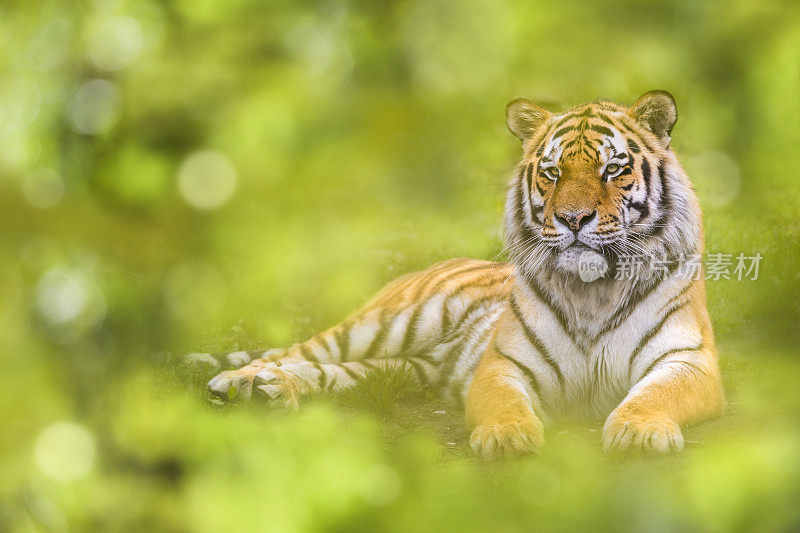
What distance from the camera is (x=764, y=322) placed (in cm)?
62

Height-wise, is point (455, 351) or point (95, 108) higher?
point (95, 108)

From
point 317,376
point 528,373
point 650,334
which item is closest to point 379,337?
point 317,376

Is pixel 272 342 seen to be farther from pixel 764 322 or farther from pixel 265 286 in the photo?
pixel 764 322

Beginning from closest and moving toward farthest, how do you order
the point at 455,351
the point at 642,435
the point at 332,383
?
the point at 642,435
the point at 332,383
the point at 455,351

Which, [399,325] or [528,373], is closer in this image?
[528,373]

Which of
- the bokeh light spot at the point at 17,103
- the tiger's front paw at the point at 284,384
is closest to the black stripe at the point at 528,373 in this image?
the tiger's front paw at the point at 284,384

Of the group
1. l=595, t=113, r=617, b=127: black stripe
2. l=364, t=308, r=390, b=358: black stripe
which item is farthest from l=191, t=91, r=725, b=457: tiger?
l=364, t=308, r=390, b=358: black stripe

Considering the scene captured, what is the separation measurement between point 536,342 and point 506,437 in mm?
188

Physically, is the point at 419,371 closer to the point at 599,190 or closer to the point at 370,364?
the point at 370,364

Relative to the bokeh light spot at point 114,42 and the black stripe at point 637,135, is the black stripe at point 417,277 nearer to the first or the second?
the black stripe at point 637,135

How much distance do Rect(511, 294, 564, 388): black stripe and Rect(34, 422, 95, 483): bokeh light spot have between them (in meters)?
0.45

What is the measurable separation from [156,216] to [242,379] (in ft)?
1.10

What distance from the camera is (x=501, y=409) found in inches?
26.5

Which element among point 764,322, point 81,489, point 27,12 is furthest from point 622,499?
point 27,12
